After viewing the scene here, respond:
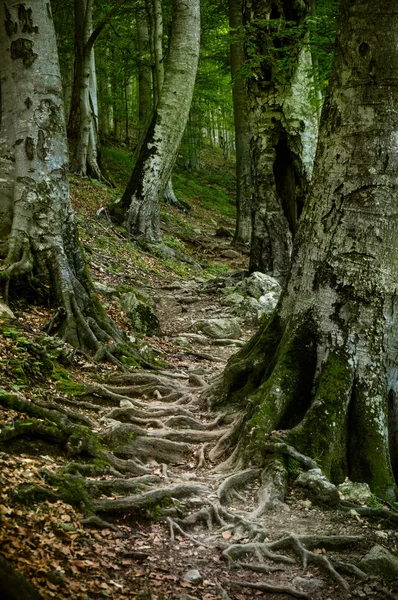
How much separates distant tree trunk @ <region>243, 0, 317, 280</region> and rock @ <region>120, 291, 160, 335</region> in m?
3.39

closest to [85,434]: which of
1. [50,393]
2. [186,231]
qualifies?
[50,393]

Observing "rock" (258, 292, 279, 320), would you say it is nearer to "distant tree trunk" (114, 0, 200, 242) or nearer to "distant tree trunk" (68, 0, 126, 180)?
"distant tree trunk" (114, 0, 200, 242)

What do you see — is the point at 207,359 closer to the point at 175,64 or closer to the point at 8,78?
the point at 8,78

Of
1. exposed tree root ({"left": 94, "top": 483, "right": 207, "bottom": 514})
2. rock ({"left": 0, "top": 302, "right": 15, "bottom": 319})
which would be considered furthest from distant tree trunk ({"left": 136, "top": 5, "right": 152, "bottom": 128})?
exposed tree root ({"left": 94, "top": 483, "right": 207, "bottom": 514})

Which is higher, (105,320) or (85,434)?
(105,320)

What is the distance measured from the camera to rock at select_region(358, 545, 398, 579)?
3.70 m

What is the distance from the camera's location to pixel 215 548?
3.87 m

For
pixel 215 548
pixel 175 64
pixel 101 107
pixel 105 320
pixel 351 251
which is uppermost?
pixel 101 107

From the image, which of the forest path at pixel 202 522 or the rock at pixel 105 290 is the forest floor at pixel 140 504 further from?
the rock at pixel 105 290

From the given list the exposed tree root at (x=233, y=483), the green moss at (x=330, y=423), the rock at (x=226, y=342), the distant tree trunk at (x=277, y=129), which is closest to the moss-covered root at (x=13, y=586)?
the exposed tree root at (x=233, y=483)

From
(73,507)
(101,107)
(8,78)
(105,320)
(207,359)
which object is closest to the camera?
(73,507)

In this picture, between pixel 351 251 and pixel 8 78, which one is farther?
pixel 8 78

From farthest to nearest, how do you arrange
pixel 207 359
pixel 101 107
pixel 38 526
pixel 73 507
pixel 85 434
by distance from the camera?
pixel 101 107, pixel 207 359, pixel 85 434, pixel 73 507, pixel 38 526

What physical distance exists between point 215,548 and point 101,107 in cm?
2886
